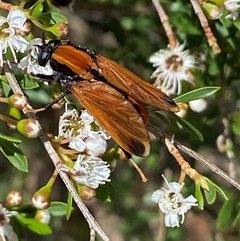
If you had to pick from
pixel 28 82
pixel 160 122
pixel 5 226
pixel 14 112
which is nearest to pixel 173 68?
pixel 160 122

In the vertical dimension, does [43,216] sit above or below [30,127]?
below

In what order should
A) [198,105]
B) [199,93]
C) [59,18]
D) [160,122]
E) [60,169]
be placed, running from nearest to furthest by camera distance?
[60,169] < [59,18] < [199,93] < [198,105] < [160,122]

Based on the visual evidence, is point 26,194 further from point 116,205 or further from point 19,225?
point 19,225

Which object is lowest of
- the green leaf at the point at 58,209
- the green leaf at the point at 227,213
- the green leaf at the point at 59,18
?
the green leaf at the point at 227,213

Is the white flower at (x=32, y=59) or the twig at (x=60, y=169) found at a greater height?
the white flower at (x=32, y=59)

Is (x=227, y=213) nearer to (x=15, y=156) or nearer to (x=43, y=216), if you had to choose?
(x=43, y=216)

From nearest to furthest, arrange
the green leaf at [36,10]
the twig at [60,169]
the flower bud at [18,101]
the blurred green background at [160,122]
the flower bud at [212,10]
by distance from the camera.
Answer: the twig at [60,169] → the flower bud at [18,101] → the green leaf at [36,10] → the flower bud at [212,10] → the blurred green background at [160,122]

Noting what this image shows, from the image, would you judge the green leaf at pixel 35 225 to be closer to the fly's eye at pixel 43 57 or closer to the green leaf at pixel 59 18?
the fly's eye at pixel 43 57

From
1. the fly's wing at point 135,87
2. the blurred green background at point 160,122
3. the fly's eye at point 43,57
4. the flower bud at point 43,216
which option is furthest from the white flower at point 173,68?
the flower bud at point 43,216

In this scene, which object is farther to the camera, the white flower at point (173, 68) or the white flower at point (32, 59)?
the white flower at point (173, 68)
